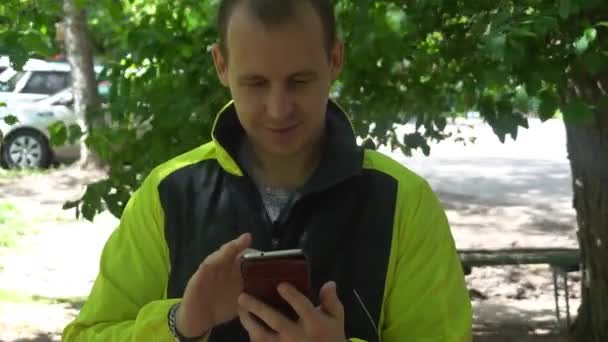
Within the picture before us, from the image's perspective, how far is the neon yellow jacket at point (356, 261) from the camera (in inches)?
69.8

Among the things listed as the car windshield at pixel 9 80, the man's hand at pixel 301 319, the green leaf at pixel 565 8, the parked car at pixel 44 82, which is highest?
the parked car at pixel 44 82

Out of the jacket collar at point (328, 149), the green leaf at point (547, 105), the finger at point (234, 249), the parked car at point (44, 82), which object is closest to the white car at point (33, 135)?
the parked car at point (44, 82)

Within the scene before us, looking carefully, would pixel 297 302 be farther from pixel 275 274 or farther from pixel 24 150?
pixel 24 150

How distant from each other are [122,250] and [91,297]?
0.10m

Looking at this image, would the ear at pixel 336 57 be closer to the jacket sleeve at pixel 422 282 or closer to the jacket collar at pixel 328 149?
the jacket collar at pixel 328 149

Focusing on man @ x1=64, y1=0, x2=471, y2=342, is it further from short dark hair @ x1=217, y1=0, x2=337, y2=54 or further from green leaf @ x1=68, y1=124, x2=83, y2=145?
green leaf @ x1=68, y1=124, x2=83, y2=145

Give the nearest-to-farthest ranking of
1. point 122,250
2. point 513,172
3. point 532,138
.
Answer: point 122,250 < point 513,172 < point 532,138

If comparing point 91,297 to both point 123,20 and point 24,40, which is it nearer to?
point 24,40

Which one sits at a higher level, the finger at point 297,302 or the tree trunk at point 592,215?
the finger at point 297,302

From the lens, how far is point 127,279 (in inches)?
72.4

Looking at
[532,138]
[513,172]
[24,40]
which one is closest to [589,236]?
[24,40]

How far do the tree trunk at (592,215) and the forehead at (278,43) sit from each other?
134 inches

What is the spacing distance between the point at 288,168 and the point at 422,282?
→ 0.33 m

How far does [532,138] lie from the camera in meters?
20.2
